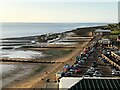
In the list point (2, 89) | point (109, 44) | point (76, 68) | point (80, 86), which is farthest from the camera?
point (109, 44)

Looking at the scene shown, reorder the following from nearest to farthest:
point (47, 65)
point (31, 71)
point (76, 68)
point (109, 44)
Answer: point (76, 68) < point (31, 71) < point (47, 65) < point (109, 44)

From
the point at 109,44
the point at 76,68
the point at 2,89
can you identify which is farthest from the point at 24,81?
the point at 109,44

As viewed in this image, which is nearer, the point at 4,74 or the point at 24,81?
the point at 24,81

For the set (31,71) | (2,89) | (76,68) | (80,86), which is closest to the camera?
(80,86)

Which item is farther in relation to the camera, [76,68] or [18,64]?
[18,64]

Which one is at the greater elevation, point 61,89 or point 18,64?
point 61,89

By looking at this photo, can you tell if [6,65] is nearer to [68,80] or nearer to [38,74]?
[38,74]

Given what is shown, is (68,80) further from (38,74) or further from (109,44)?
(109,44)

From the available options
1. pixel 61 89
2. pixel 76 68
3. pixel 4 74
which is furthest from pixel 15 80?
pixel 61 89

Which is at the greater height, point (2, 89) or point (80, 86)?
point (80, 86)
